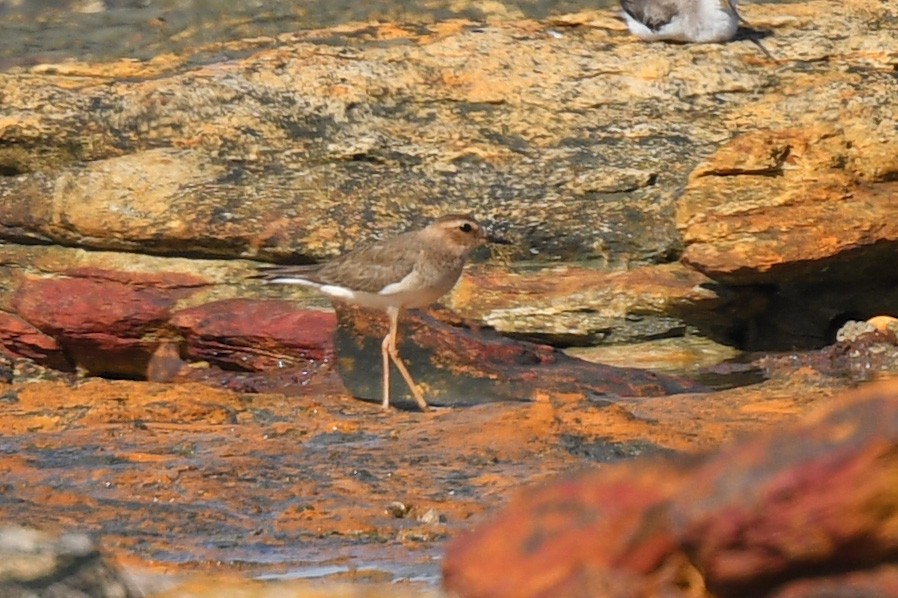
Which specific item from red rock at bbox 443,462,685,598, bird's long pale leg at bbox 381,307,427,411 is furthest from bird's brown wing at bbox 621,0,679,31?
red rock at bbox 443,462,685,598

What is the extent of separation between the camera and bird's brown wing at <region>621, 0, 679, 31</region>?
13758mm

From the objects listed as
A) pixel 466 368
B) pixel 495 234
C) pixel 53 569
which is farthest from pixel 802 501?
pixel 495 234

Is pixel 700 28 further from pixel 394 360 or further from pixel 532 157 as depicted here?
pixel 394 360

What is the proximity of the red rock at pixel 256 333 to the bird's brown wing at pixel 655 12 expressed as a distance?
411 centimetres

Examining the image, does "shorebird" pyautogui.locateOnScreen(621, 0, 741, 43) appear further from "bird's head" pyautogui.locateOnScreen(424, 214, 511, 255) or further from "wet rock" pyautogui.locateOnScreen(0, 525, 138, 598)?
"wet rock" pyautogui.locateOnScreen(0, 525, 138, 598)

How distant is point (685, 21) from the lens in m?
13.9

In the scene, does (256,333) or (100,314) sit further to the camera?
(100,314)

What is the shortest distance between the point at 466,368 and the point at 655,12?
4.61 metres

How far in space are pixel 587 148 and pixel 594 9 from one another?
2.18 m

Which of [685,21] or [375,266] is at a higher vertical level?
[685,21]

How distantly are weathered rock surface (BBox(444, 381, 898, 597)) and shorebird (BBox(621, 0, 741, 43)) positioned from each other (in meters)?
10.6

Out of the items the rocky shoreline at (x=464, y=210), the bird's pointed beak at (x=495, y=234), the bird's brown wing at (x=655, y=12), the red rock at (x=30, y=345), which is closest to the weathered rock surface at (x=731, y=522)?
the rocky shoreline at (x=464, y=210)

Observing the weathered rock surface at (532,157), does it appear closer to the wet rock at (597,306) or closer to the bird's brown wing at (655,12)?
the wet rock at (597,306)

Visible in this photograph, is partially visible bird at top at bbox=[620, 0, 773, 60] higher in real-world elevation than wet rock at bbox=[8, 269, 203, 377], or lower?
higher
